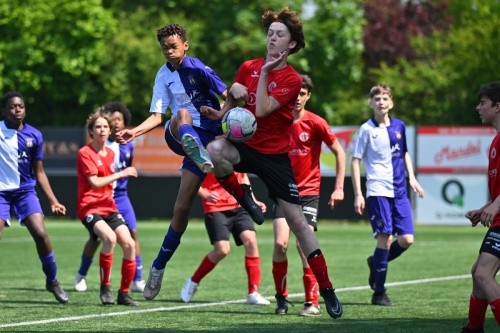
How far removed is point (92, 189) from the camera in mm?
11703

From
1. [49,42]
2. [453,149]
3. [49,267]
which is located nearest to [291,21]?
[49,267]

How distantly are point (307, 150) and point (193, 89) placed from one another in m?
1.93

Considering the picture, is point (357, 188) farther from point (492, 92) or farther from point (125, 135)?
point (492, 92)

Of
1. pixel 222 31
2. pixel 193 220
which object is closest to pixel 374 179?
pixel 193 220

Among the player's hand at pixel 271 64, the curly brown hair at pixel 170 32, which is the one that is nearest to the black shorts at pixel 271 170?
the player's hand at pixel 271 64

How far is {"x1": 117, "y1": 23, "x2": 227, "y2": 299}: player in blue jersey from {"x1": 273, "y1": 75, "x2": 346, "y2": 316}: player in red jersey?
153cm

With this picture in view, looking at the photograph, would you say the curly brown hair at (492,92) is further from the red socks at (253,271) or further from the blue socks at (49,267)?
the blue socks at (49,267)

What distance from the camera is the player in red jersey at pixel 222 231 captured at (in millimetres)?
11492

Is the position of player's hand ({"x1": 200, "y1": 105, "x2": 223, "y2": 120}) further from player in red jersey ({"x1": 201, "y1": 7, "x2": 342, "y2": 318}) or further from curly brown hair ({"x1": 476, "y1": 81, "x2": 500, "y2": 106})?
curly brown hair ({"x1": 476, "y1": 81, "x2": 500, "y2": 106})

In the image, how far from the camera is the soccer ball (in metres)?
8.27

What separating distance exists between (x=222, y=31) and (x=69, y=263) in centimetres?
2587

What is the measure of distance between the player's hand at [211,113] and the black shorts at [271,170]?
264 mm

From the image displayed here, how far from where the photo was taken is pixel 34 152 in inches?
444

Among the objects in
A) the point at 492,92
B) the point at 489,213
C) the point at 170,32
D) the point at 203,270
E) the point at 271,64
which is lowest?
the point at 203,270
